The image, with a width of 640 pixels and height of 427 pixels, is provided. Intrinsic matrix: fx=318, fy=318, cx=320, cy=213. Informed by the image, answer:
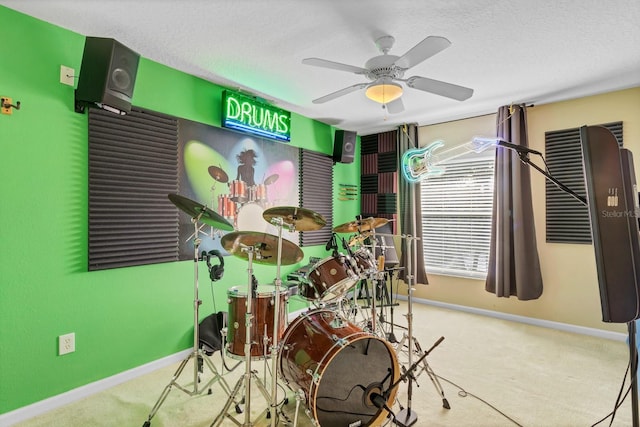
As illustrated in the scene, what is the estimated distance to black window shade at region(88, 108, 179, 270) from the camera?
7.43ft

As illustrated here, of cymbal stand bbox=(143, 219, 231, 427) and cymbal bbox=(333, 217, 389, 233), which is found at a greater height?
cymbal bbox=(333, 217, 389, 233)

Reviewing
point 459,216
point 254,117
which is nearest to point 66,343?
point 254,117

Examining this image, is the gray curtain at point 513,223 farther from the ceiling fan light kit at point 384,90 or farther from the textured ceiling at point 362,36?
the ceiling fan light kit at point 384,90

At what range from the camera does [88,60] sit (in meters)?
2.07

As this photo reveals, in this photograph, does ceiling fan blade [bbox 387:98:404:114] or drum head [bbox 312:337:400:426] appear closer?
drum head [bbox 312:337:400:426]

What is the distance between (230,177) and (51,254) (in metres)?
1.52

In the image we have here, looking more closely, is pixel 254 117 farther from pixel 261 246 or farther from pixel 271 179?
pixel 261 246

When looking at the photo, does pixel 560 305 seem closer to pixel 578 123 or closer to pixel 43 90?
pixel 578 123

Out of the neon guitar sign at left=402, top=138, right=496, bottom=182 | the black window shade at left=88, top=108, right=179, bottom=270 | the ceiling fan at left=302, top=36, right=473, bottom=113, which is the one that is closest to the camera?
the ceiling fan at left=302, top=36, right=473, bottom=113

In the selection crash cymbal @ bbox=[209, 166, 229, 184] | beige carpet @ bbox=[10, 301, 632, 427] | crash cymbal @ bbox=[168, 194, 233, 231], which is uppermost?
crash cymbal @ bbox=[209, 166, 229, 184]

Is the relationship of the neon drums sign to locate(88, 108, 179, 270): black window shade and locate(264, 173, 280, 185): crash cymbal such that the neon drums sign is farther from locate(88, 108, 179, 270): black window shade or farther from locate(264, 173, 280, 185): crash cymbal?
locate(88, 108, 179, 270): black window shade

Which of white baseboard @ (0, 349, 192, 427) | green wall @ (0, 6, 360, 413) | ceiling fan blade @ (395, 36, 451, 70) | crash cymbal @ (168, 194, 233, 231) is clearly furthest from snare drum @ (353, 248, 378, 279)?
white baseboard @ (0, 349, 192, 427)

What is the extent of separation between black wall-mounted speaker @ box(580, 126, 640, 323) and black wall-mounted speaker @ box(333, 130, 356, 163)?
3.15 m

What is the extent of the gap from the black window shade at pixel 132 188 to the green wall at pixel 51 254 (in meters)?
0.07
